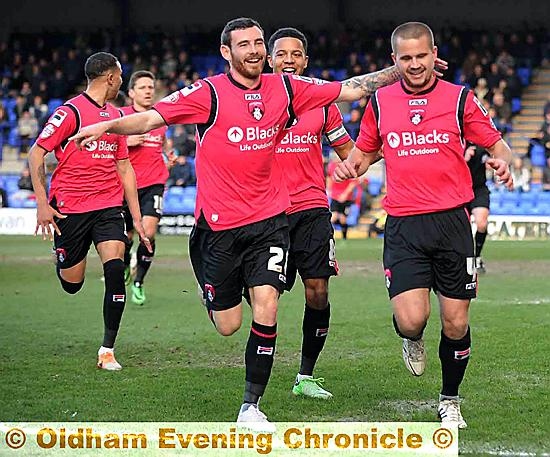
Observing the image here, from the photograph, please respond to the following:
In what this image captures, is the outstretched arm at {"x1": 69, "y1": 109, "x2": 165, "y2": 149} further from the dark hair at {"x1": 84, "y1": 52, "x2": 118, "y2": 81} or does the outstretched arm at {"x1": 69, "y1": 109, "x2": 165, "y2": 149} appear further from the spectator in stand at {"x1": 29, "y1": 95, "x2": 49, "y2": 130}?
the spectator in stand at {"x1": 29, "y1": 95, "x2": 49, "y2": 130}

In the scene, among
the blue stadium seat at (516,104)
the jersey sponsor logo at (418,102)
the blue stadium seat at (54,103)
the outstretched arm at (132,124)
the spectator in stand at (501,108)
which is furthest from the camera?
the blue stadium seat at (54,103)

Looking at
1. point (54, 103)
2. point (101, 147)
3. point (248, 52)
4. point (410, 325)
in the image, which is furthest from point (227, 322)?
point (54, 103)

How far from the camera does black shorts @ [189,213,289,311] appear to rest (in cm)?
680

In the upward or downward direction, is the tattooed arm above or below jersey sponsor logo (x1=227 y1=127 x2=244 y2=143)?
above

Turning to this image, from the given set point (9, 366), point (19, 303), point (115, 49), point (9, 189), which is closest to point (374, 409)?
point (9, 366)

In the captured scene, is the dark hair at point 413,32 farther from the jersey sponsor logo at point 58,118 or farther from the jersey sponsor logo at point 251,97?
the jersey sponsor logo at point 58,118

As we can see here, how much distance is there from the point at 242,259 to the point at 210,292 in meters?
0.30

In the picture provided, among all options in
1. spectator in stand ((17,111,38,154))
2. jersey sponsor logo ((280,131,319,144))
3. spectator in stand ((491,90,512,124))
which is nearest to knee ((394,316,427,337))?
jersey sponsor logo ((280,131,319,144))

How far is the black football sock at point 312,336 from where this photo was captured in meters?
7.69

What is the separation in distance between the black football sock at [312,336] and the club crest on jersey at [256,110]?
167 centimetres

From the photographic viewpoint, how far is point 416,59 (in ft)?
21.7

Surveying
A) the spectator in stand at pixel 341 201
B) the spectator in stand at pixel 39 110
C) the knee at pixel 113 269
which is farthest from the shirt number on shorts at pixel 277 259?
the spectator in stand at pixel 39 110

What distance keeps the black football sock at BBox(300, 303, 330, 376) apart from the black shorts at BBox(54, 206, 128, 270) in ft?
6.57

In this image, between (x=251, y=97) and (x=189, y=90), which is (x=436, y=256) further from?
(x=189, y=90)
